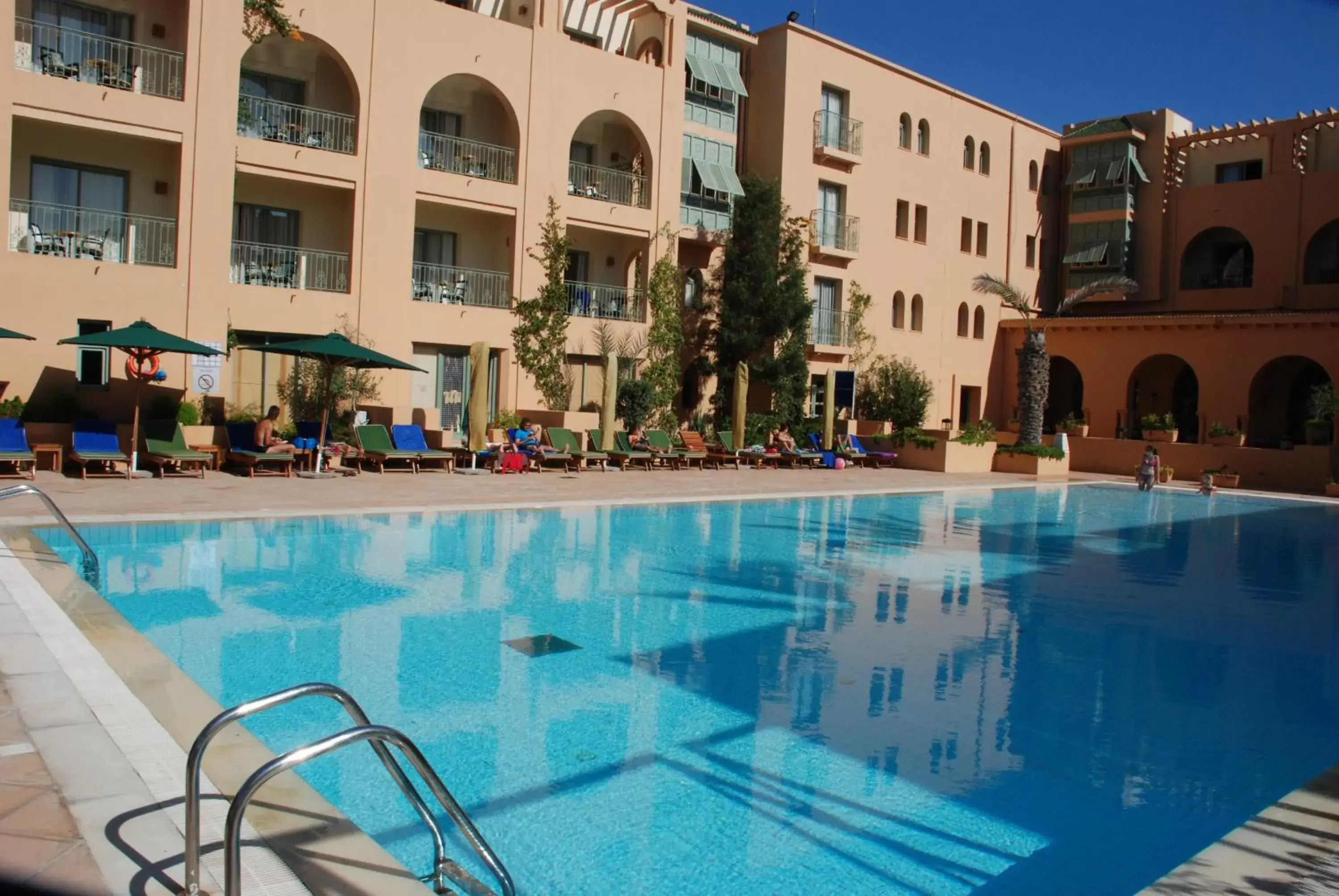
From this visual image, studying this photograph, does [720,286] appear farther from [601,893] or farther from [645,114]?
[601,893]

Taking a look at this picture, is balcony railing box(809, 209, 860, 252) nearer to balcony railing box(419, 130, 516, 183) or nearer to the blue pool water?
balcony railing box(419, 130, 516, 183)

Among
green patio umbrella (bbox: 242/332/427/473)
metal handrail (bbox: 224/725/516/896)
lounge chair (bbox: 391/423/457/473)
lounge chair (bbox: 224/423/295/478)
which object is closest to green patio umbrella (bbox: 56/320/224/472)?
green patio umbrella (bbox: 242/332/427/473)

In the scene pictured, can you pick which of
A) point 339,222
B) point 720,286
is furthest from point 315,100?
point 720,286

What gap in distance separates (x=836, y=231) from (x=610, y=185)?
795cm

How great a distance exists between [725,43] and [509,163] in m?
8.99

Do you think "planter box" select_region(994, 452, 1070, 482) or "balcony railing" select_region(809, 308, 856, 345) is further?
"balcony railing" select_region(809, 308, 856, 345)

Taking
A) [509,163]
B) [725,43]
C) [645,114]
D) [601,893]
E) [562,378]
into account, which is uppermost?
[725,43]

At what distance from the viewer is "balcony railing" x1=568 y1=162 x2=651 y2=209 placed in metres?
26.0

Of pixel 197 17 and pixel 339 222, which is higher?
pixel 197 17

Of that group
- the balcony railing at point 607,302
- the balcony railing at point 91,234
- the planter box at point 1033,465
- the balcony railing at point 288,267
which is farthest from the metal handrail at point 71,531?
the planter box at point 1033,465

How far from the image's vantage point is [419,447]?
64.7 feet

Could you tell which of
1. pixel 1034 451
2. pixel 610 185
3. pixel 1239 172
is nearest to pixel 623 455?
pixel 610 185

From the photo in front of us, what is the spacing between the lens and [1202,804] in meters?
5.48

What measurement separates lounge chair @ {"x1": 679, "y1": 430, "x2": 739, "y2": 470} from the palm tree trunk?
29.8ft
